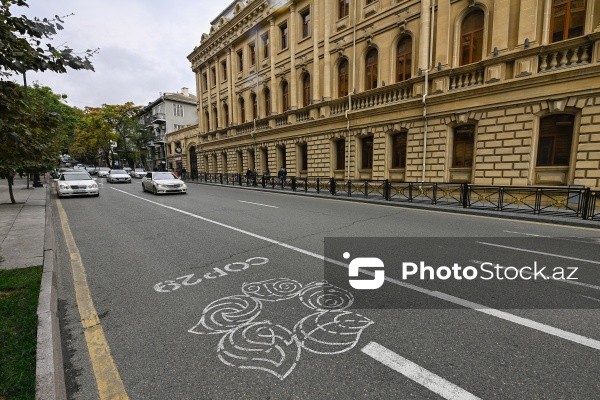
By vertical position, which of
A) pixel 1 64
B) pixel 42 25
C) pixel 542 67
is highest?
pixel 542 67

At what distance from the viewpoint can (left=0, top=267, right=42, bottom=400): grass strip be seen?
7.29 feet

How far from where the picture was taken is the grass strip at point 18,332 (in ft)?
7.29

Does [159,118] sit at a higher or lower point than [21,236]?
higher

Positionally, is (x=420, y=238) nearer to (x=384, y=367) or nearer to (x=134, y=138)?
(x=384, y=367)

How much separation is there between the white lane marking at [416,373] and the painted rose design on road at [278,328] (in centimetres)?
24

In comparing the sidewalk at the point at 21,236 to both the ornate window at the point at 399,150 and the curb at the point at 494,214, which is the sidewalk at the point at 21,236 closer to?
the curb at the point at 494,214

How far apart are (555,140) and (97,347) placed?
55.2 ft

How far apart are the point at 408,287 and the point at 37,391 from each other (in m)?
4.13

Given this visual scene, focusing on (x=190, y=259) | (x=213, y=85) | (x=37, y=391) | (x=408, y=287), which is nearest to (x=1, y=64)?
(x=37, y=391)

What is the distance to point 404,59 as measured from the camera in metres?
17.7

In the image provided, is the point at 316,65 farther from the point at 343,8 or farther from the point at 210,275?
the point at 210,275

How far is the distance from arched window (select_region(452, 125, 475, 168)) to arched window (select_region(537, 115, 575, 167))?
2821 millimetres

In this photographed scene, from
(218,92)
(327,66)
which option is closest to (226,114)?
(218,92)

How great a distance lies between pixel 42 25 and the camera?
2977mm
